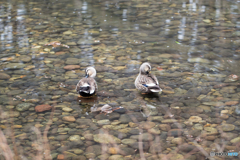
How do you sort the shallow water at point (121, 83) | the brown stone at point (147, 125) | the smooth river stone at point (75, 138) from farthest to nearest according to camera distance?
the brown stone at point (147, 125) → the smooth river stone at point (75, 138) → the shallow water at point (121, 83)

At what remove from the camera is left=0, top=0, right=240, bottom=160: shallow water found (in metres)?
4.88

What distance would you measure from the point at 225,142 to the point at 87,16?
30.2 feet

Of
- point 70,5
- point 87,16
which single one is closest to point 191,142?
point 87,16

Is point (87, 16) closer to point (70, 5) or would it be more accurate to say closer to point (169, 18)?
point (70, 5)

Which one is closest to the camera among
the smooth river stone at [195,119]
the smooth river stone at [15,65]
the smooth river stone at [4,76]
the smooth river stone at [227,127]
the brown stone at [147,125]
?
the smooth river stone at [227,127]

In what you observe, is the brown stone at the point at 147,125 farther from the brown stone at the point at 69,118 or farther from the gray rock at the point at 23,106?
the gray rock at the point at 23,106

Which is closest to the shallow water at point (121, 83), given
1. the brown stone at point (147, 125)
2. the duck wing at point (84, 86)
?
the brown stone at point (147, 125)

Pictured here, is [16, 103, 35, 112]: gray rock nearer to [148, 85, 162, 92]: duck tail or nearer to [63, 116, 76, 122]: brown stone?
[63, 116, 76, 122]: brown stone

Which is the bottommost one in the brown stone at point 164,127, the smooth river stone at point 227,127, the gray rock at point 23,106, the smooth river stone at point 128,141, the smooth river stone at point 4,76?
the smooth river stone at point 128,141

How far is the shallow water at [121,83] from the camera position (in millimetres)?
4879

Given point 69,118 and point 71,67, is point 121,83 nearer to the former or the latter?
point 71,67

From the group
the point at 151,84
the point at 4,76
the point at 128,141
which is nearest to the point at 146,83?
the point at 151,84

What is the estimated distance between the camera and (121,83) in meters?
7.05

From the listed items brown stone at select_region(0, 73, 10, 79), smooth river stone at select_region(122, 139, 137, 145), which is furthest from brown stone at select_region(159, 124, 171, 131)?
brown stone at select_region(0, 73, 10, 79)
